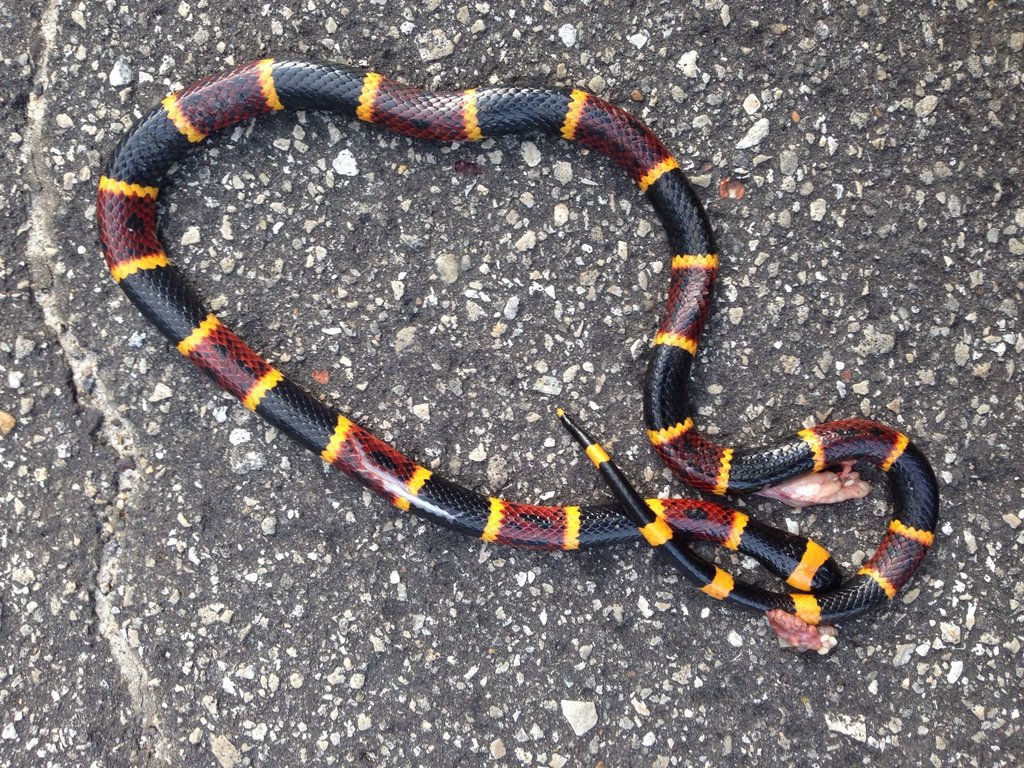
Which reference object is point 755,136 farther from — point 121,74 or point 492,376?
point 121,74

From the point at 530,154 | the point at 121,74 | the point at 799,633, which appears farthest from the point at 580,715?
the point at 121,74

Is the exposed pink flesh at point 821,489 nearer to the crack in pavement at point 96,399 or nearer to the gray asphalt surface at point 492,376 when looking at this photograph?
the gray asphalt surface at point 492,376

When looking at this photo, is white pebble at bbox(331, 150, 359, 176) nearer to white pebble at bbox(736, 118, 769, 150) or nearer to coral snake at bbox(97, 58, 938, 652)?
coral snake at bbox(97, 58, 938, 652)

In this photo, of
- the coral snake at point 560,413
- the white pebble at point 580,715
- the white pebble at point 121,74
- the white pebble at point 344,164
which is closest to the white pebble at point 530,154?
the coral snake at point 560,413

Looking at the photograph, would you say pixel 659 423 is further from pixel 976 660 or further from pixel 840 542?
pixel 976 660

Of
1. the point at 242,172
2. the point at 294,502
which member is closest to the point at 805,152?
the point at 242,172

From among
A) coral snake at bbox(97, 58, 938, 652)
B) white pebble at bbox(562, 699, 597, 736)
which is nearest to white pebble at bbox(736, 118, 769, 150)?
coral snake at bbox(97, 58, 938, 652)

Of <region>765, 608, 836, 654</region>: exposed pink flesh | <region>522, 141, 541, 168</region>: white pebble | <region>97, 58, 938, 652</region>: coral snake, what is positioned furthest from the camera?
<region>522, 141, 541, 168</region>: white pebble
